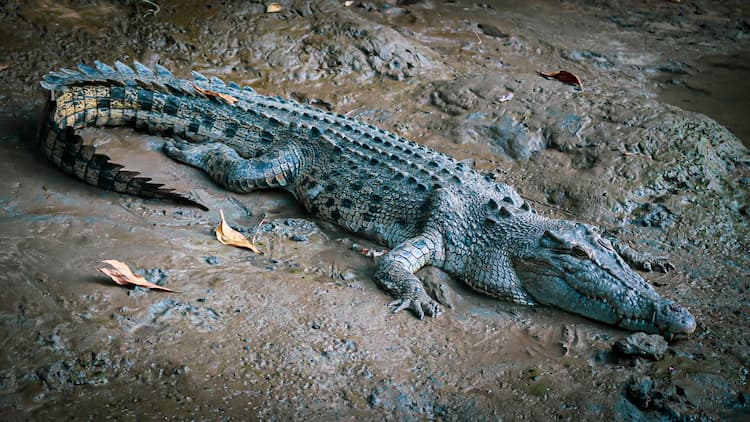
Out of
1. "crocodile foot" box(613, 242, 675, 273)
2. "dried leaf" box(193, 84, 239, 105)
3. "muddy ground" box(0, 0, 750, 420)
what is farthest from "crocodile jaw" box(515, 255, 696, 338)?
"dried leaf" box(193, 84, 239, 105)

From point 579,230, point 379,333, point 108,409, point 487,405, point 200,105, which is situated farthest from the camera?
point 200,105

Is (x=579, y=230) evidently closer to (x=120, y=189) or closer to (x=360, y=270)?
(x=360, y=270)

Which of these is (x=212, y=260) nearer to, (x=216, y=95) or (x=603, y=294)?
(x=216, y=95)

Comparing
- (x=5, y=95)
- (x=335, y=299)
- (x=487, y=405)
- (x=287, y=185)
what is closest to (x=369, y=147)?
(x=287, y=185)

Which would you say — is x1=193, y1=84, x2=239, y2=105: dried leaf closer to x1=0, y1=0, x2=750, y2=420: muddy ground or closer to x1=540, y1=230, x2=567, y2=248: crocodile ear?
x1=0, y1=0, x2=750, y2=420: muddy ground

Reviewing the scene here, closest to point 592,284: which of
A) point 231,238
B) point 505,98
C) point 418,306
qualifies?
point 418,306

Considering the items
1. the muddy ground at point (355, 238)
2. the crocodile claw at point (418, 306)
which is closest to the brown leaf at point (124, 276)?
the muddy ground at point (355, 238)
